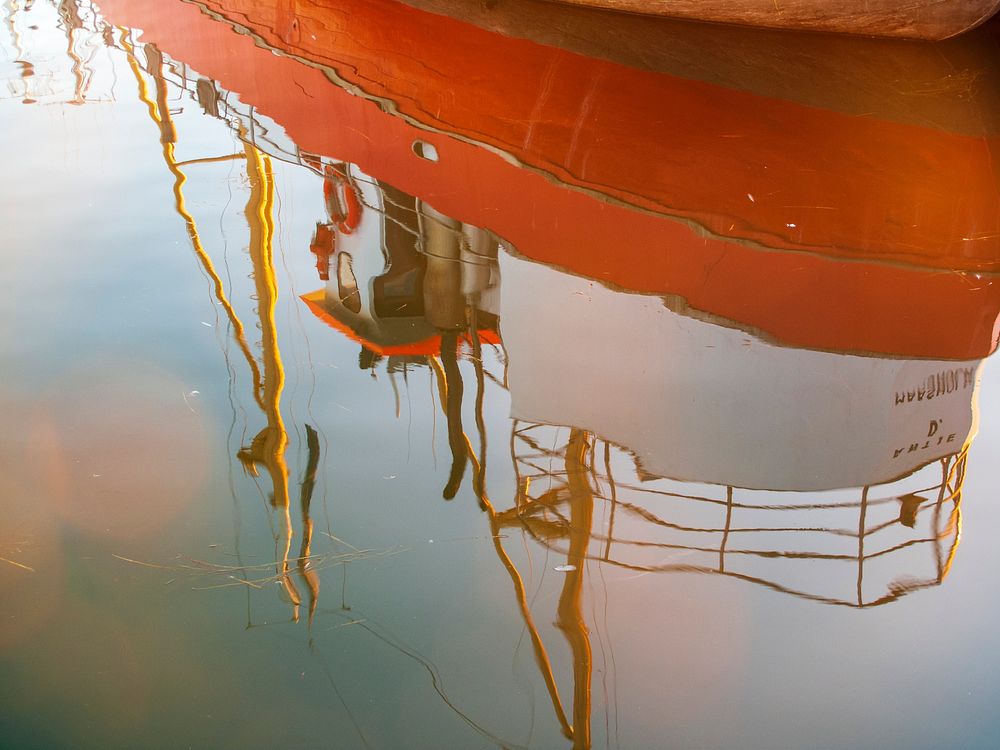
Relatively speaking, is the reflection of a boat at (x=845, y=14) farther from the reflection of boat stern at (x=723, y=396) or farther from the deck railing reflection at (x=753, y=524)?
the deck railing reflection at (x=753, y=524)

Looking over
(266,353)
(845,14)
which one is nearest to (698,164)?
(845,14)

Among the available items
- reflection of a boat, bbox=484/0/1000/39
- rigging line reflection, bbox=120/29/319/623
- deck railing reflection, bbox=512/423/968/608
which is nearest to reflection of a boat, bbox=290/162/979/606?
deck railing reflection, bbox=512/423/968/608

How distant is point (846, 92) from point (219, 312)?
6.64 feet

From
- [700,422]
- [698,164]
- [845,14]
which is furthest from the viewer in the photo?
[845,14]

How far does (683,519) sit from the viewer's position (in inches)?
60.9

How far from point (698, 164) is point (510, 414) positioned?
3.76 ft

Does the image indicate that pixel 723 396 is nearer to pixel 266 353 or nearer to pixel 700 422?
pixel 700 422

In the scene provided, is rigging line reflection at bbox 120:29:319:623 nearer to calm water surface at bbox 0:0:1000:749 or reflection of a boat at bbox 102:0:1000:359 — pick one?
calm water surface at bbox 0:0:1000:749

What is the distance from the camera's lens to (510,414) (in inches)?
68.9

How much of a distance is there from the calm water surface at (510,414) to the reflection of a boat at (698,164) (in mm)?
13

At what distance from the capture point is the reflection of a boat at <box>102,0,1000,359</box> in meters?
2.08

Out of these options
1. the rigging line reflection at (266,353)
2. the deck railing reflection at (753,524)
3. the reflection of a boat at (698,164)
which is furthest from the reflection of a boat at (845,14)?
the deck railing reflection at (753,524)

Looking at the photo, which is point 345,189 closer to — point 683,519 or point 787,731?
point 683,519

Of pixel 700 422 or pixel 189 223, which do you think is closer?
pixel 700 422
